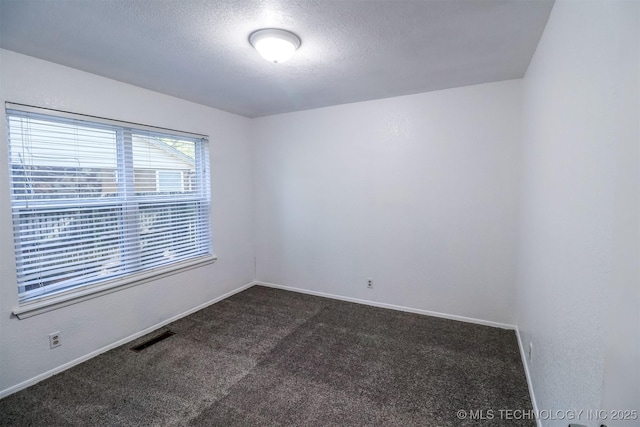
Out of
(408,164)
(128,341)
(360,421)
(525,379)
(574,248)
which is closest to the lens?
(574,248)

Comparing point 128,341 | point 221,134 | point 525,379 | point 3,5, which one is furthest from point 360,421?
point 221,134

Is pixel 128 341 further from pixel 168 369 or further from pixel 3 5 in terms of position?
pixel 3 5

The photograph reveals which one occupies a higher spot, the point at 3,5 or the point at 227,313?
the point at 3,5

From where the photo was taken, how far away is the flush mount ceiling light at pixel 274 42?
1.88 metres

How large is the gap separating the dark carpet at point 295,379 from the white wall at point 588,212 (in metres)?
0.55

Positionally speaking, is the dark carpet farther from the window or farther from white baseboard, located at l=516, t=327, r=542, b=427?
the window

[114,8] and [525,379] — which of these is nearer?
[114,8]

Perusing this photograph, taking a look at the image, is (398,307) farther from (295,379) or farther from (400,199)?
(295,379)

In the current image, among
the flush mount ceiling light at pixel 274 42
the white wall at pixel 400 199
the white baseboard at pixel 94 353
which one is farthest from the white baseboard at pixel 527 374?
the white baseboard at pixel 94 353

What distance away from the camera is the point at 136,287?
117 inches

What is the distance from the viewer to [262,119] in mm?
4289

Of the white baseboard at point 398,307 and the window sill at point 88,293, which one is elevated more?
the window sill at point 88,293

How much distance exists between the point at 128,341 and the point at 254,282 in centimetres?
190

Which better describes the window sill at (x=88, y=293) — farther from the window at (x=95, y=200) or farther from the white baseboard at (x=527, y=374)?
the white baseboard at (x=527, y=374)
